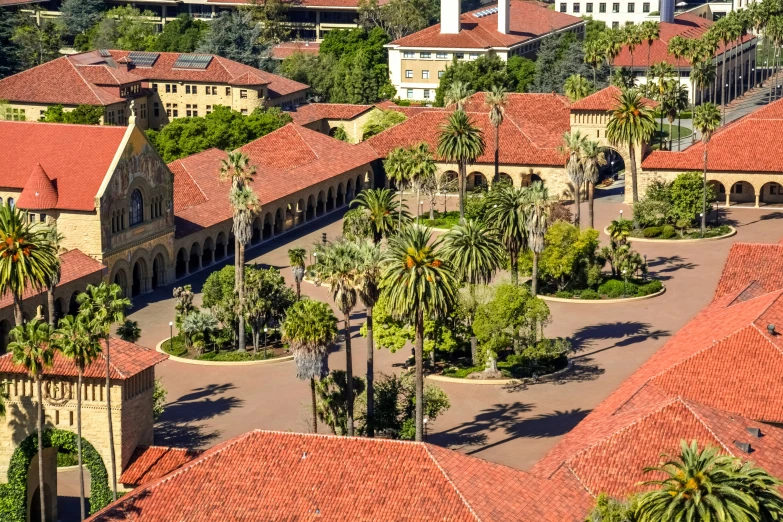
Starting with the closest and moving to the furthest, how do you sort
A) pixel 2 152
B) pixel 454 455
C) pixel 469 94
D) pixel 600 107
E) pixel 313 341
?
pixel 454 455
pixel 313 341
pixel 2 152
pixel 600 107
pixel 469 94

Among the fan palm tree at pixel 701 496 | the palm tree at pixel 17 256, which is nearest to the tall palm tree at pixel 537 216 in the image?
the palm tree at pixel 17 256

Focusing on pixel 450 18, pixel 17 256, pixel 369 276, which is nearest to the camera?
pixel 369 276

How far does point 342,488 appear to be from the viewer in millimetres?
63781

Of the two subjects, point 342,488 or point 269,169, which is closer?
point 342,488

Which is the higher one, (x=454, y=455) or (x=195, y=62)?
(x=195, y=62)

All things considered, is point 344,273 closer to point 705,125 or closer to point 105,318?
point 105,318

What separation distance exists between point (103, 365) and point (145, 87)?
104 meters

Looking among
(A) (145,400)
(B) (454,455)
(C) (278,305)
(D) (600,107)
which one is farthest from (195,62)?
(B) (454,455)

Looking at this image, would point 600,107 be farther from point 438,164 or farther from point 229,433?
point 229,433

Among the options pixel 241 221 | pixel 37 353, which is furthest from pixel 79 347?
pixel 241 221

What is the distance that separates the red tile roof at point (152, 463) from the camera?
71500mm

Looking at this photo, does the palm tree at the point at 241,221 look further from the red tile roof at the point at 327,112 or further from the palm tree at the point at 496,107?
the red tile roof at the point at 327,112

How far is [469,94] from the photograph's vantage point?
160 metres

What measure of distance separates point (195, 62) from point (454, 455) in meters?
115
